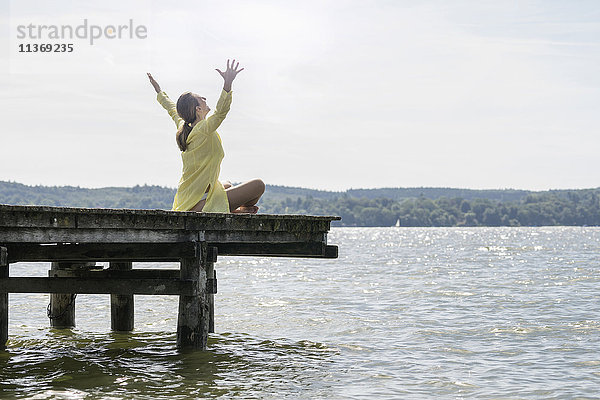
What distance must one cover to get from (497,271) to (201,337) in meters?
29.2

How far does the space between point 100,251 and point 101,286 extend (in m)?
0.61

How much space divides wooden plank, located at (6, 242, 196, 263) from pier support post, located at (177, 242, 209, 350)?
169mm

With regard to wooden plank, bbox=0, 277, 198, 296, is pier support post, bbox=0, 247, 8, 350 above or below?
below

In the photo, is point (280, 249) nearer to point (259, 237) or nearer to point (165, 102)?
point (259, 237)

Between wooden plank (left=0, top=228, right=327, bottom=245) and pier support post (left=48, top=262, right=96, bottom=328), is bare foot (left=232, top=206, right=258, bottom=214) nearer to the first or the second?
wooden plank (left=0, top=228, right=327, bottom=245)

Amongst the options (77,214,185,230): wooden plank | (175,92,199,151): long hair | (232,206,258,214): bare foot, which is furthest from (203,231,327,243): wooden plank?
(175,92,199,151): long hair

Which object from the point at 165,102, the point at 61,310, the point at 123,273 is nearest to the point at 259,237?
the point at 165,102

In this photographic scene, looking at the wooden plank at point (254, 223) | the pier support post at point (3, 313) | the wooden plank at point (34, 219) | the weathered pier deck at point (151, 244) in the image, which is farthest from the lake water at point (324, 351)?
the wooden plank at point (34, 219)

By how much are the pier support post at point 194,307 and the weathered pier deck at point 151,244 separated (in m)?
0.01

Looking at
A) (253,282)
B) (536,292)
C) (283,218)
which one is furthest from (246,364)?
(253,282)

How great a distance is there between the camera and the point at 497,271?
3831 cm

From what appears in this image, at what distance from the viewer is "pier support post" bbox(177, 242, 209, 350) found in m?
10.7

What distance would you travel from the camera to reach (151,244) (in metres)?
11.0

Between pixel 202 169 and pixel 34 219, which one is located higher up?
pixel 202 169
